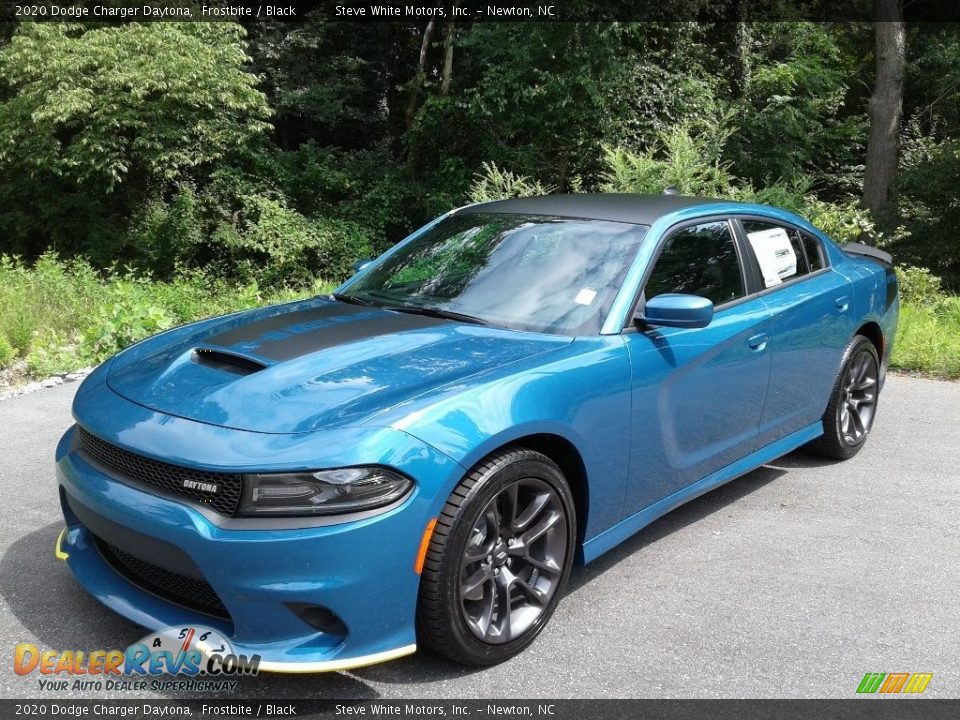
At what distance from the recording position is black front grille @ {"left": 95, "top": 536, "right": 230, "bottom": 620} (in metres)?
2.71

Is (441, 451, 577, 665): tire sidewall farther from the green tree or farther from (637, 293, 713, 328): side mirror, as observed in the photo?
the green tree

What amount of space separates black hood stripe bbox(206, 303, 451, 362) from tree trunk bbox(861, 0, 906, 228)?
1662 centimetres

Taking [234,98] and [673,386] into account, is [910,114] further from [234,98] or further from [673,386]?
[673,386]

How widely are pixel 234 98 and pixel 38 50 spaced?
3.59 metres

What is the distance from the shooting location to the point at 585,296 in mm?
3682

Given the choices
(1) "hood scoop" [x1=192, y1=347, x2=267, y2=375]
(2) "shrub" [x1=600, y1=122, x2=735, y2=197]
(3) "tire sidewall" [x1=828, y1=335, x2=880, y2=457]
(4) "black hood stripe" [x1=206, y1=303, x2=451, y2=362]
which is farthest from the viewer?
(2) "shrub" [x1=600, y1=122, x2=735, y2=197]

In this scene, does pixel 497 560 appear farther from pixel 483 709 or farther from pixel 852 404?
pixel 852 404

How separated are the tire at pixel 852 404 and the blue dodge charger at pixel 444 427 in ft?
1.52

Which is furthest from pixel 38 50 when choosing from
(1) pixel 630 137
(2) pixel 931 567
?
(2) pixel 931 567

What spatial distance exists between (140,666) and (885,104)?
746 inches

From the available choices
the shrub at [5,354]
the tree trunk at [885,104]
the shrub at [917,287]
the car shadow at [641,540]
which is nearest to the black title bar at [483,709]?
the car shadow at [641,540]

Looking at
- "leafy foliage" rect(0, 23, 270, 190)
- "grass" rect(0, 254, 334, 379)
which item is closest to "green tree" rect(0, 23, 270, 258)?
"leafy foliage" rect(0, 23, 270, 190)

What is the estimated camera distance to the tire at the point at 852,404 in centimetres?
503

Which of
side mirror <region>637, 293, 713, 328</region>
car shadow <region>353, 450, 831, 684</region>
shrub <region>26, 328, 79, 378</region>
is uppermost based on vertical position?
side mirror <region>637, 293, 713, 328</region>
